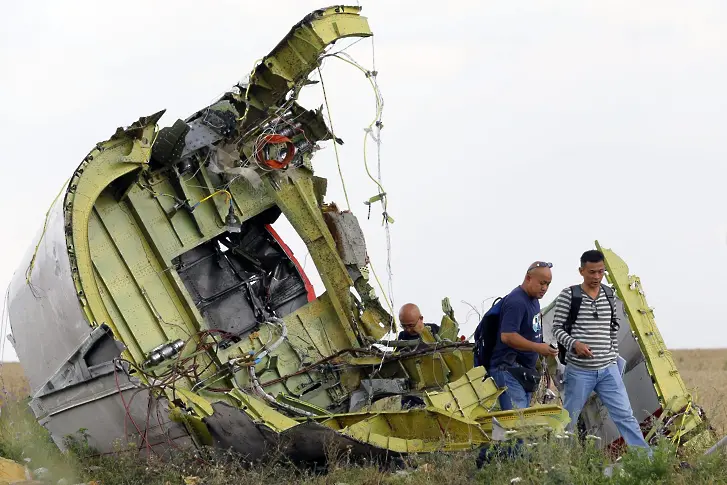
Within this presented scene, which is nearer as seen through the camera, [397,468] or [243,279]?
[397,468]

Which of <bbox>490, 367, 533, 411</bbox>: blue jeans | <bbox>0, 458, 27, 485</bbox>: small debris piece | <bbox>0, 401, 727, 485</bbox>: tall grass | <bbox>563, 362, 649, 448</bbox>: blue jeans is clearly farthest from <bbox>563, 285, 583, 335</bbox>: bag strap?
<bbox>0, 458, 27, 485</bbox>: small debris piece

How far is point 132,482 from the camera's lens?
825 cm

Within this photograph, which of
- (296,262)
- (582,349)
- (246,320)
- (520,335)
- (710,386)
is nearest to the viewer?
(582,349)

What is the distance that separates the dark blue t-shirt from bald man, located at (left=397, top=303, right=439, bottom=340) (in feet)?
9.44

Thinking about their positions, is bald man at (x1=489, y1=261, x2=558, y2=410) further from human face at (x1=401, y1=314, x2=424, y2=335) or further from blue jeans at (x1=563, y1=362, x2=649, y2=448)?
human face at (x1=401, y1=314, x2=424, y2=335)

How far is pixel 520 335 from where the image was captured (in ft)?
25.9

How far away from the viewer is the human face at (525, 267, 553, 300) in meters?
7.96

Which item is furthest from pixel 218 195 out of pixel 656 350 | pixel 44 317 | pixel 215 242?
pixel 656 350

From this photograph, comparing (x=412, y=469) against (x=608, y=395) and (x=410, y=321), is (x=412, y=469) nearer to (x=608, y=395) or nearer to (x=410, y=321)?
(x=608, y=395)

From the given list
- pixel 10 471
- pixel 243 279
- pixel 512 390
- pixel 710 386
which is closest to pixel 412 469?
pixel 512 390

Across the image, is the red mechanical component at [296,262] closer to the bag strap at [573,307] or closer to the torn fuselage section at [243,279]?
the torn fuselage section at [243,279]

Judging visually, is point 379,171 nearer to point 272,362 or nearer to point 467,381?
point 272,362

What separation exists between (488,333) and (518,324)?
427mm

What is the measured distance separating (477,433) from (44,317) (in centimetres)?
404
